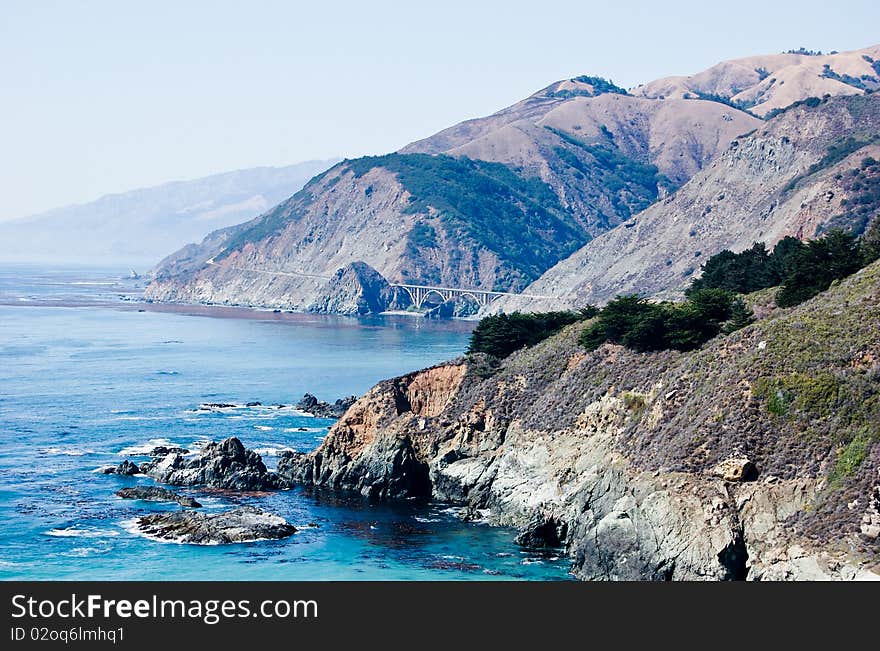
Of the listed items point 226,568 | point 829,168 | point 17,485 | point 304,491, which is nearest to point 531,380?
point 304,491

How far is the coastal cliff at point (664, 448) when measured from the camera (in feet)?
156

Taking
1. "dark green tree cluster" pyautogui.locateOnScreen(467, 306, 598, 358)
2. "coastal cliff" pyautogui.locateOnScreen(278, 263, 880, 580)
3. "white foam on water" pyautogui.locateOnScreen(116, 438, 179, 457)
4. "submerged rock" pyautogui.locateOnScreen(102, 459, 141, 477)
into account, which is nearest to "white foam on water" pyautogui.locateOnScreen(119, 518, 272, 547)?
"coastal cliff" pyautogui.locateOnScreen(278, 263, 880, 580)

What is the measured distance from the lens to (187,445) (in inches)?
3354

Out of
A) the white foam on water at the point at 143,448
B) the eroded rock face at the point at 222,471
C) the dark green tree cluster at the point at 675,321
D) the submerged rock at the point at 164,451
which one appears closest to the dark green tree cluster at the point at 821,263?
the dark green tree cluster at the point at 675,321

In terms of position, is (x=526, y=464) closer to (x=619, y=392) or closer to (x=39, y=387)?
(x=619, y=392)

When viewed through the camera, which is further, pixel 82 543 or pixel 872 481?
pixel 82 543

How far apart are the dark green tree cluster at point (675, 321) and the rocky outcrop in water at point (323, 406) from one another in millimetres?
37358

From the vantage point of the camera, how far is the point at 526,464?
64500mm

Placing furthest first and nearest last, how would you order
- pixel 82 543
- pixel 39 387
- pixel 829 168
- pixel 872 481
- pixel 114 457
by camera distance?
pixel 829 168, pixel 39 387, pixel 114 457, pixel 82 543, pixel 872 481

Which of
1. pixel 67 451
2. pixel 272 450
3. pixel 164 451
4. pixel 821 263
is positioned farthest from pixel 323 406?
pixel 821 263

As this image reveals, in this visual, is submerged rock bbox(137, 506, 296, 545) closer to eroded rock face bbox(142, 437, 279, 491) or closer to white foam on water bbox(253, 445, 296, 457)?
eroded rock face bbox(142, 437, 279, 491)

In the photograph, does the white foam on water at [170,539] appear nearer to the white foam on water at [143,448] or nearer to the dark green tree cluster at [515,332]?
the white foam on water at [143,448]

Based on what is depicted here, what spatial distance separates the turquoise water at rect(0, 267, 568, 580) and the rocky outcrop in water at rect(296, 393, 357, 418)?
218cm
